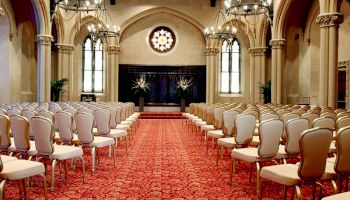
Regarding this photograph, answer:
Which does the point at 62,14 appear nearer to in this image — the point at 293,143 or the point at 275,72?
the point at 275,72

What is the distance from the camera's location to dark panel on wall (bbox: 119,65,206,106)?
2456 cm

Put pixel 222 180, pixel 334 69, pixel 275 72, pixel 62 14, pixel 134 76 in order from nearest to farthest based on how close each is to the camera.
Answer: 1. pixel 222 180
2. pixel 334 69
3. pixel 275 72
4. pixel 62 14
5. pixel 134 76

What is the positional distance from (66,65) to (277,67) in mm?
12224

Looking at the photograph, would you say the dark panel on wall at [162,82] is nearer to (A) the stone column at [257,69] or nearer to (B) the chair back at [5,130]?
(A) the stone column at [257,69]

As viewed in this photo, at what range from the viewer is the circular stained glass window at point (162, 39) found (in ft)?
82.4

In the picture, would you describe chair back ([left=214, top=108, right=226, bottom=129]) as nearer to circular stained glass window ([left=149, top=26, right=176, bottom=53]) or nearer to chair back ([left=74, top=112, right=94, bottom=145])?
chair back ([left=74, top=112, right=94, bottom=145])

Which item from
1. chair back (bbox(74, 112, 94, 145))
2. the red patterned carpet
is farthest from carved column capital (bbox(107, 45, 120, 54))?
chair back (bbox(74, 112, 94, 145))

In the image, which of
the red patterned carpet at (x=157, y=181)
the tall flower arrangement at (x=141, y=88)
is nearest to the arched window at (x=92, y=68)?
the tall flower arrangement at (x=141, y=88)

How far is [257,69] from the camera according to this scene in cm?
2228

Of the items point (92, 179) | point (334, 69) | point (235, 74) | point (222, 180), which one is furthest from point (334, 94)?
point (235, 74)

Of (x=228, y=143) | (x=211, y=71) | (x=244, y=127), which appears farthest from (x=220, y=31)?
(x=244, y=127)

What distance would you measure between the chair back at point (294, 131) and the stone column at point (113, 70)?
19390 millimetres

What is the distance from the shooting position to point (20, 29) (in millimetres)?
18547

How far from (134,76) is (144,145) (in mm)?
15083
